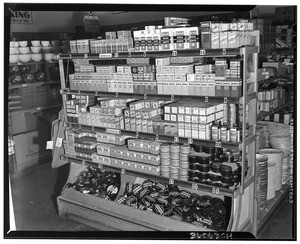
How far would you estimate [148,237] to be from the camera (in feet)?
11.9

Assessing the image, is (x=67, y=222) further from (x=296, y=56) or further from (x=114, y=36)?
(x=296, y=56)

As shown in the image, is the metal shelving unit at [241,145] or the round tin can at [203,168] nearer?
the metal shelving unit at [241,145]

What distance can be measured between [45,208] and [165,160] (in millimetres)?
1990

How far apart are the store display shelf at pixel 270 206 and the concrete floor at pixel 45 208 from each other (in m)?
0.06

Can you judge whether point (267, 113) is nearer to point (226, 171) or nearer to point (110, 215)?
point (226, 171)

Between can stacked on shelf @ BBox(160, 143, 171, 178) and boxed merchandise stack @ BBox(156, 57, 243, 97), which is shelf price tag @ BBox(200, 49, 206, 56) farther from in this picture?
can stacked on shelf @ BBox(160, 143, 171, 178)

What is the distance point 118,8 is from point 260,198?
2.64 meters

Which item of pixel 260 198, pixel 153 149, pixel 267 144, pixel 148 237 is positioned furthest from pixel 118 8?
pixel 267 144

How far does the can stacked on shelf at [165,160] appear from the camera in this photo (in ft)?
12.7

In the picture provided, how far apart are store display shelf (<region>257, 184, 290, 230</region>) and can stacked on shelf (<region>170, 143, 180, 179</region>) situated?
44.5 inches

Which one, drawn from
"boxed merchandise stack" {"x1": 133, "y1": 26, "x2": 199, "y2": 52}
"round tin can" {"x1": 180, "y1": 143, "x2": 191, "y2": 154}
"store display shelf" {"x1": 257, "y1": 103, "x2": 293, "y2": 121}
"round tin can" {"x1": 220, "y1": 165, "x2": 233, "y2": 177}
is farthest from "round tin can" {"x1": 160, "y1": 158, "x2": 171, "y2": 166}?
"store display shelf" {"x1": 257, "y1": 103, "x2": 293, "y2": 121}

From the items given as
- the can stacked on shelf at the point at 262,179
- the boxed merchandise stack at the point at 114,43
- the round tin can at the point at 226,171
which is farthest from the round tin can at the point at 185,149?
the boxed merchandise stack at the point at 114,43

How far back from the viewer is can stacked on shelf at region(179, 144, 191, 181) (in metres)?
3.75

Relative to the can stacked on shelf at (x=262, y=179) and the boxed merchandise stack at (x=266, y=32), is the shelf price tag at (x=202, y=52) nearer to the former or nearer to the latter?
the boxed merchandise stack at (x=266, y=32)
